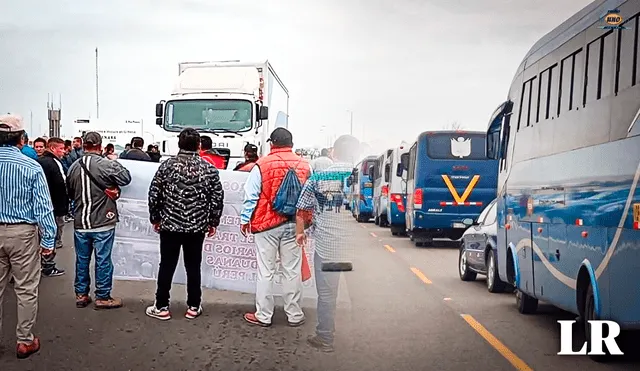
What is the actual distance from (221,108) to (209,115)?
0.33 m

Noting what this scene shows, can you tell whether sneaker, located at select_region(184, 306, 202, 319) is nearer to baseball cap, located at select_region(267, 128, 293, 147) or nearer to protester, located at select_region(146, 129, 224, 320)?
protester, located at select_region(146, 129, 224, 320)

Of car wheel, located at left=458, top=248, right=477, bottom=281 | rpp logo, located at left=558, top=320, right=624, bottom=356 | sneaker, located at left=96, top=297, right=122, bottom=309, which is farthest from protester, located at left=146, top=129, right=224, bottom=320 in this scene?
car wheel, located at left=458, top=248, right=477, bottom=281

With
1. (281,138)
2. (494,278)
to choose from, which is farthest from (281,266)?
(494,278)

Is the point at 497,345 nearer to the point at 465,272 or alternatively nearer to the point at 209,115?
the point at 465,272

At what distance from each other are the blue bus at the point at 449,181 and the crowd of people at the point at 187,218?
1098 centimetres

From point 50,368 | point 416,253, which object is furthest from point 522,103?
point 416,253

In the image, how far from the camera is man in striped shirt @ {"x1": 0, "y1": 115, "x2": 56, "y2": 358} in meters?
7.00

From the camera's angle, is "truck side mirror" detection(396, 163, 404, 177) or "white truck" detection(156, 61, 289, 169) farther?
"truck side mirror" detection(396, 163, 404, 177)

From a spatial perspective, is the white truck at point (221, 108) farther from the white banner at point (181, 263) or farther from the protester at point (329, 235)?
the protester at point (329, 235)

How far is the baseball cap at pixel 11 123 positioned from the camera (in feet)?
23.4

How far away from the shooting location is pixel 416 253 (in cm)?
1889

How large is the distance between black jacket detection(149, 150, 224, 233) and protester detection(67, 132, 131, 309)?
2.16 ft

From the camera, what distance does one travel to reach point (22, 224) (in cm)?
705

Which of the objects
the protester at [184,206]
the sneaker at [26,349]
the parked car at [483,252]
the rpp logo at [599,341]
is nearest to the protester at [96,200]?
the protester at [184,206]
